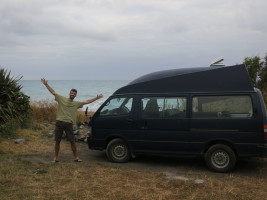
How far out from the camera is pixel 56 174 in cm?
750

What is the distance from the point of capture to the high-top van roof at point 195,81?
798 cm

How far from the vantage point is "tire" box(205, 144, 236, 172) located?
7.91 m

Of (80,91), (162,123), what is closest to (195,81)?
(162,123)

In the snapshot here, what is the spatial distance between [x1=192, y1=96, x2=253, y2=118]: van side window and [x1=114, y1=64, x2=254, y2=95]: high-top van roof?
0.21 meters

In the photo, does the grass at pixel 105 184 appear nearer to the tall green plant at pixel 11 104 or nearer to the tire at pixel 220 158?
the tire at pixel 220 158

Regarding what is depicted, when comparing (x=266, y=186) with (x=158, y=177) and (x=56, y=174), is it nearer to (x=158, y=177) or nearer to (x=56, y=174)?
(x=158, y=177)

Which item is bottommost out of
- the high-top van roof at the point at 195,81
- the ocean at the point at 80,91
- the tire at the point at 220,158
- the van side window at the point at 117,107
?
the tire at the point at 220,158

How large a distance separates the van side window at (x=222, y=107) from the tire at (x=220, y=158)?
0.75 metres

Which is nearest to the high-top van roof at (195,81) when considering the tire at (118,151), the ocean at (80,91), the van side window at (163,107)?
the van side window at (163,107)

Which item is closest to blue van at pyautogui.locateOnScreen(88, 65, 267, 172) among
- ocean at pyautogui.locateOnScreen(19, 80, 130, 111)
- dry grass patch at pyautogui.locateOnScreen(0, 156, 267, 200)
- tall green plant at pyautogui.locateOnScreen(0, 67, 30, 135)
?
dry grass patch at pyautogui.locateOnScreen(0, 156, 267, 200)

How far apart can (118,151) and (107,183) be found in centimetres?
217

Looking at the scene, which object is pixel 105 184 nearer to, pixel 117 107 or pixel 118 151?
pixel 118 151

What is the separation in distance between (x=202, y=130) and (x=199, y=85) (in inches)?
42.7

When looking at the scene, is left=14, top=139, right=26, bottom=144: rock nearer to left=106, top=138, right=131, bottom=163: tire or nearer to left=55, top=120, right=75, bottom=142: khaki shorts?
left=55, top=120, right=75, bottom=142: khaki shorts
